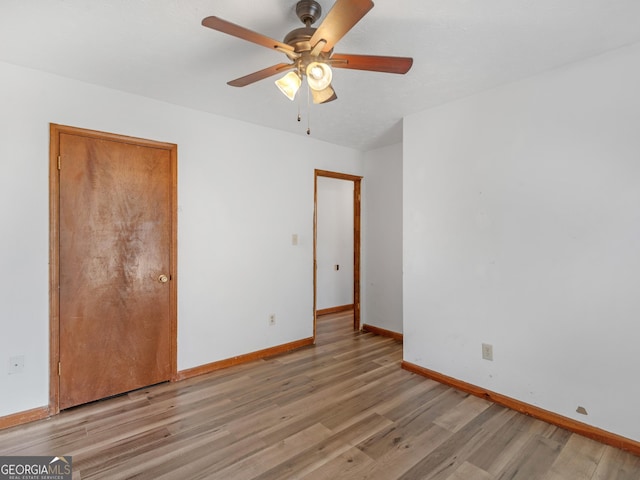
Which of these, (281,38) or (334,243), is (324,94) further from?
(334,243)

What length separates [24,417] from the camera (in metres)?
2.27

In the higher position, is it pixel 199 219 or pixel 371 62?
pixel 371 62

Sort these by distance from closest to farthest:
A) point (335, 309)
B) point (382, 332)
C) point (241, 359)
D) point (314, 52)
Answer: point (314, 52) → point (241, 359) → point (382, 332) → point (335, 309)

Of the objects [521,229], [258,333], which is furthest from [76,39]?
[521,229]

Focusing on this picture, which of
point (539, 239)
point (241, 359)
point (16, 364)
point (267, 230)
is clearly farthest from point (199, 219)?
point (539, 239)

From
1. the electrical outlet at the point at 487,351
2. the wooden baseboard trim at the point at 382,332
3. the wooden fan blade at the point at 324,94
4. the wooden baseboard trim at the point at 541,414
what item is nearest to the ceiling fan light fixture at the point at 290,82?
the wooden fan blade at the point at 324,94

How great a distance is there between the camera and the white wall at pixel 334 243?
548 centimetres

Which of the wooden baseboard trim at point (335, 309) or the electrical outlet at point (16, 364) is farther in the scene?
the wooden baseboard trim at point (335, 309)

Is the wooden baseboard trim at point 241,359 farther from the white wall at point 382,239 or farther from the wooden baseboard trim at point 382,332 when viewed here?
the white wall at point 382,239

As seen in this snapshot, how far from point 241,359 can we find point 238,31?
2954 millimetres

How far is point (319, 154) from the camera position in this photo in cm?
405

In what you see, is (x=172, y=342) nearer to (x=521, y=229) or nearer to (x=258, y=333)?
(x=258, y=333)

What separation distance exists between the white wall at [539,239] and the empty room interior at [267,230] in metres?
0.01

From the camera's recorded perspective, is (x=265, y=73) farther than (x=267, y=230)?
No
